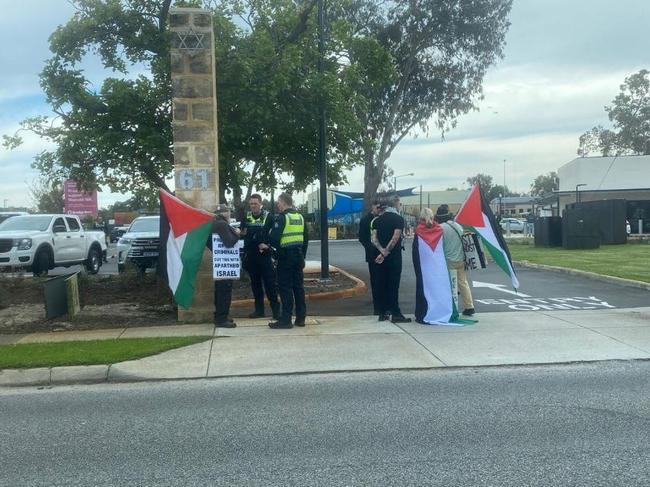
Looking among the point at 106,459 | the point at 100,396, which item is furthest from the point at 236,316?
the point at 106,459

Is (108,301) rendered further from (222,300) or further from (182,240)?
(222,300)

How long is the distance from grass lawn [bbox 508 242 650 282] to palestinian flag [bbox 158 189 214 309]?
31.9 feet

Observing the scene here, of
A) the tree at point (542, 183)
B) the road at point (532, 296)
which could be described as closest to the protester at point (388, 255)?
the road at point (532, 296)

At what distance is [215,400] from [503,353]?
371cm

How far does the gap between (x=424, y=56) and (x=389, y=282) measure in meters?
25.4

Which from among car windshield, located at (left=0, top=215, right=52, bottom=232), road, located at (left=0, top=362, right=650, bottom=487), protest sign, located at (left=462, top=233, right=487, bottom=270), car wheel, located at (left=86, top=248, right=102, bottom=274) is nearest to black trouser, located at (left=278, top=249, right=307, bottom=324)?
road, located at (left=0, top=362, right=650, bottom=487)

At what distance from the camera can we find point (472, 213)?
35.3 feet

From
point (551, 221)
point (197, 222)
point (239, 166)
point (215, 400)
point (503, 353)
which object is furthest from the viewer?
point (551, 221)

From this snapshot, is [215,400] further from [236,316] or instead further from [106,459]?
[236,316]

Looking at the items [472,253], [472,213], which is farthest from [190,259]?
[472,213]

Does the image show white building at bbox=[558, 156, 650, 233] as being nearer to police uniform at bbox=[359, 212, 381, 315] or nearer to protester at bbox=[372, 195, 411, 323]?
police uniform at bbox=[359, 212, 381, 315]

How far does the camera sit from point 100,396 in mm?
6723

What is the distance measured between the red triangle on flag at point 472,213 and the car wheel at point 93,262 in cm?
1380

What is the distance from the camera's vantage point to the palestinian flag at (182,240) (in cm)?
1003
